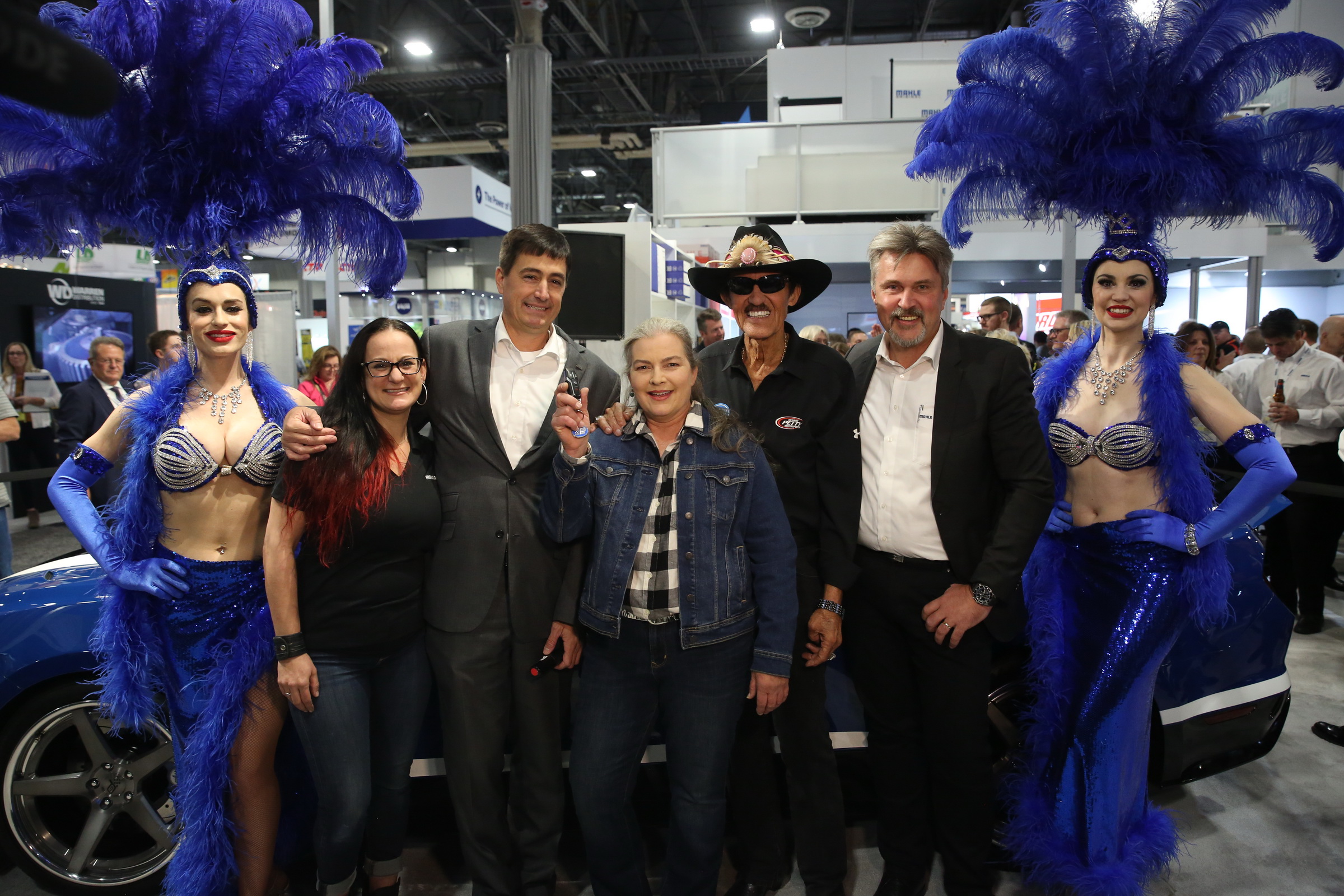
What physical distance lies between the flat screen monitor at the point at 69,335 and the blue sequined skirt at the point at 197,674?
8.80 metres

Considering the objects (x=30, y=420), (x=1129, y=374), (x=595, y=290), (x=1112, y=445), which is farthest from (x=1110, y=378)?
(x=30, y=420)

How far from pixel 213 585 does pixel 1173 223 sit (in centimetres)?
298

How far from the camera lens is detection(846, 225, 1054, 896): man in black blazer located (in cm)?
218

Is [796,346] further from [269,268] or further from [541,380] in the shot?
[269,268]

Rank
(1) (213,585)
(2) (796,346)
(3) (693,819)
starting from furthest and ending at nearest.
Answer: (2) (796,346), (1) (213,585), (3) (693,819)

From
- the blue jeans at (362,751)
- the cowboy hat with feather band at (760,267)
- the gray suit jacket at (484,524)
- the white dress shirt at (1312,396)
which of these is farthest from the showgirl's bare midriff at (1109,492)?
the white dress shirt at (1312,396)

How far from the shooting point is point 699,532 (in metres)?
2.00

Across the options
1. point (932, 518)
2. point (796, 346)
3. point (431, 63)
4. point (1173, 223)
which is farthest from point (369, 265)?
point (431, 63)

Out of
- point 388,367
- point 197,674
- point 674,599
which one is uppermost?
point 388,367

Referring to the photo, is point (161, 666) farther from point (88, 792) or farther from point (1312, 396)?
point (1312, 396)

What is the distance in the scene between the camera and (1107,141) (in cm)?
230

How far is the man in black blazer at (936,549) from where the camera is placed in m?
2.18

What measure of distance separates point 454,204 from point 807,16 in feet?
20.5

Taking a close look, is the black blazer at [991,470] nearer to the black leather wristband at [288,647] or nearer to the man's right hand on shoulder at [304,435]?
the man's right hand on shoulder at [304,435]
